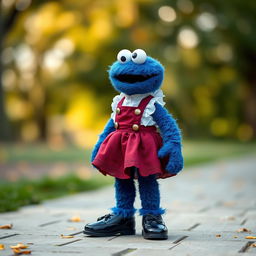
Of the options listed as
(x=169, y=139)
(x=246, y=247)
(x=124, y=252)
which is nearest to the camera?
(x=124, y=252)

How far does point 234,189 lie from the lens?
8.91 m

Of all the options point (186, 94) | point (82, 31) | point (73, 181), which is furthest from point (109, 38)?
point (73, 181)

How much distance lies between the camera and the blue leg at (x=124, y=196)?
15.6ft

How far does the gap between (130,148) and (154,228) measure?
1.99ft

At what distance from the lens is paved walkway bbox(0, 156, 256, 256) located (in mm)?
3992

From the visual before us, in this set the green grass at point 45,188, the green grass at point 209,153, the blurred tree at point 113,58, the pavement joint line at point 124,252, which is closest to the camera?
the pavement joint line at point 124,252

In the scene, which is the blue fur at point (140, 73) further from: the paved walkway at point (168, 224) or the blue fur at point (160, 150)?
the paved walkway at point (168, 224)

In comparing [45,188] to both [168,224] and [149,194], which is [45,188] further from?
[149,194]

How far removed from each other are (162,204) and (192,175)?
4.59 meters

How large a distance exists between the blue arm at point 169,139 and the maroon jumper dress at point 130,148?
0.26 ft

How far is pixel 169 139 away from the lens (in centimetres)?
452

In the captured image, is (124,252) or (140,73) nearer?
(124,252)

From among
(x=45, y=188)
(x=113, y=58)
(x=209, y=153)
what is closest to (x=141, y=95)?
(x=45, y=188)

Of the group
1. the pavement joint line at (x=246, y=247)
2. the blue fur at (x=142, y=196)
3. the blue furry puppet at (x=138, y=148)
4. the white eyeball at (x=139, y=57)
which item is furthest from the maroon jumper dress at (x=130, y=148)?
Result: the pavement joint line at (x=246, y=247)
